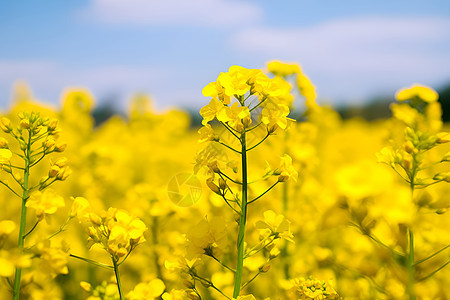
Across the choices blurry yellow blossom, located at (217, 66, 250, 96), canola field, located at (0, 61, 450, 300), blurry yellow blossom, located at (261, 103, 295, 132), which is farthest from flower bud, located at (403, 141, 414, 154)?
blurry yellow blossom, located at (217, 66, 250, 96)

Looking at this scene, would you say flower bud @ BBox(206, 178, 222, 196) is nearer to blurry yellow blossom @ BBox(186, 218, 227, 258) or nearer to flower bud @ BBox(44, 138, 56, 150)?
blurry yellow blossom @ BBox(186, 218, 227, 258)

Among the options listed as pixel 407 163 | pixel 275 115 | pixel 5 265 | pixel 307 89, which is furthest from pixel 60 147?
pixel 307 89

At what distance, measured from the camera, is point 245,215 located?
5.49ft

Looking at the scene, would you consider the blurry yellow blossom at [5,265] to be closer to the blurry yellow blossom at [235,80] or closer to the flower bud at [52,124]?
the flower bud at [52,124]

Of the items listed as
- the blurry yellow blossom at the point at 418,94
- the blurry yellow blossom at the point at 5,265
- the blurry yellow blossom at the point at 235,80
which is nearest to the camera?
A: the blurry yellow blossom at the point at 5,265

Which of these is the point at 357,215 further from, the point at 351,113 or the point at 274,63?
the point at 351,113

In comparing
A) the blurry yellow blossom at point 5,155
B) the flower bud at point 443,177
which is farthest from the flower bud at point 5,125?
the flower bud at point 443,177

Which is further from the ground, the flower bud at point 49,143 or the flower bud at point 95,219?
the flower bud at point 49,143

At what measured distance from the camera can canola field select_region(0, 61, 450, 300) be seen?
5.70 ft

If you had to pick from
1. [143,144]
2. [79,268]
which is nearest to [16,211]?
[79,268]

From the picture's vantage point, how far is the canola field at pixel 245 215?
1.74 m

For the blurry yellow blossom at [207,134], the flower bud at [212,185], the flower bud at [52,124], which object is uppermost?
the flower bud at [52,124]

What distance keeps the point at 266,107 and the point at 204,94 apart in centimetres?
24

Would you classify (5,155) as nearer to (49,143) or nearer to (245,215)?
(49,143)
